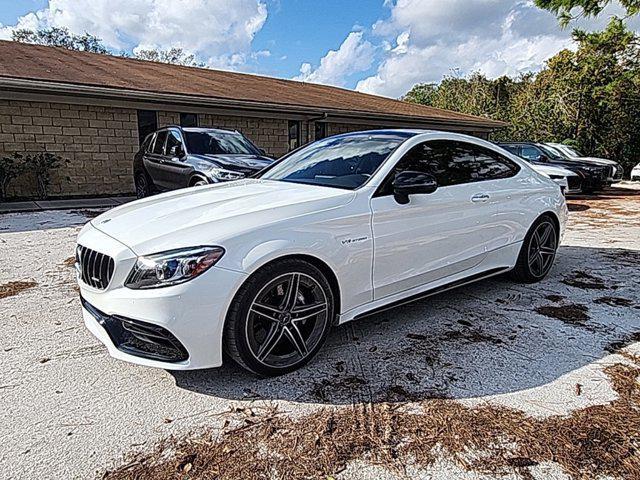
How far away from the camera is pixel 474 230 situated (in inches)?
143

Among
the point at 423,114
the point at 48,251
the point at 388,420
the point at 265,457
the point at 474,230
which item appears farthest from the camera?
the point at 423,114

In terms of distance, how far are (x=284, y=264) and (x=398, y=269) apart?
3.08ft

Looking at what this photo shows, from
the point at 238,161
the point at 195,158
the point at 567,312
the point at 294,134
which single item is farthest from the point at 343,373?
the point at 294,134

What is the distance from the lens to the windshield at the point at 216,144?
24.6 ft

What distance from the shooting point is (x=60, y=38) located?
117 feet

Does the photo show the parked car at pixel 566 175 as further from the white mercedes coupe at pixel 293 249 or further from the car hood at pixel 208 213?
the car hood at pixel 208 213

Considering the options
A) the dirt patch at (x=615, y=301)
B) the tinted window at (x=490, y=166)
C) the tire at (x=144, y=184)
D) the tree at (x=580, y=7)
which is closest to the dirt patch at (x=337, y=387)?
the tinted window at (x=490, y=166)

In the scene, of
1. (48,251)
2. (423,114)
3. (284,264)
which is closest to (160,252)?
(284,264)

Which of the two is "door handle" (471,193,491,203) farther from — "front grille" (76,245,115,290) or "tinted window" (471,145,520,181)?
"front grille" (76,245,115,290)

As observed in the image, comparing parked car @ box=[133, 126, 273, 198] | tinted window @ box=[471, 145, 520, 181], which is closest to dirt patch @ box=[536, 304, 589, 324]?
tinted window @ box=[471, 145, 520, 181]

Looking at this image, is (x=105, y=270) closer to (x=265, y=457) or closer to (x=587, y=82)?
(x=265, y=457)

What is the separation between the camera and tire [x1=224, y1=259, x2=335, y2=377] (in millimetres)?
2430

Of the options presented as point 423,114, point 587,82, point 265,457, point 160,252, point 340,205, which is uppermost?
point 587,82

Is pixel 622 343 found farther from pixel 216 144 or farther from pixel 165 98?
pixel 165 98
